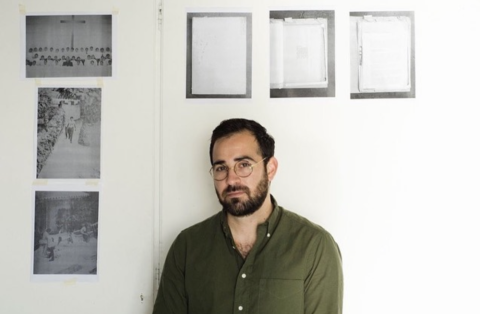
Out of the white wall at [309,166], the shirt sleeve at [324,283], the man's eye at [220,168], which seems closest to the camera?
the shirt sleeve at [324,283]

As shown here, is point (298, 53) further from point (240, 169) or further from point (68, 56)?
point (68, 56)

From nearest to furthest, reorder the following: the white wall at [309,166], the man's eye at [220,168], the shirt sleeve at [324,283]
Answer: the shirt sleeve at [324,283] → the man's eye at [220,168] → the white wall at [309,166]

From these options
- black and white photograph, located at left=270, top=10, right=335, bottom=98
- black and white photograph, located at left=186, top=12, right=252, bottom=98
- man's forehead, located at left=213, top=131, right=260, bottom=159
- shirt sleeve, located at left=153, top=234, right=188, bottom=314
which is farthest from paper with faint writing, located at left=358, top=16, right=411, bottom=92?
shirt sleeve, located at left=153, top=234, right=188, bottom=314

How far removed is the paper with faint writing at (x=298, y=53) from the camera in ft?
6.95

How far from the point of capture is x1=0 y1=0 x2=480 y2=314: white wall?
6.78 ft

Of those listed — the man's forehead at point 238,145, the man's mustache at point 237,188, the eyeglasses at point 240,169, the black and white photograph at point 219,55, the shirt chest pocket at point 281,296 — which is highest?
the black and white photograph at point 219,55

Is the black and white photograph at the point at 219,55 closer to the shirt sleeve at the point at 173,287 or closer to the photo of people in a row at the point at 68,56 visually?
the photo of people in a row at the point at 68,56

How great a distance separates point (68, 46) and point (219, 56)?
690 millimetres

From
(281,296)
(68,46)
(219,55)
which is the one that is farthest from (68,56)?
(281,296)

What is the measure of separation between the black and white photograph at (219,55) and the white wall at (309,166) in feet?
0.13

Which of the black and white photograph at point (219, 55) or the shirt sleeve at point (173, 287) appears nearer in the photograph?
the shirt sleeve at point (173, 287)

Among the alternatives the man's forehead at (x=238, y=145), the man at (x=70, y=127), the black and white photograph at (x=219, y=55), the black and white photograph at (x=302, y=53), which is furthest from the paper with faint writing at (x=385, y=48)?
the man at (x=70, y=127)

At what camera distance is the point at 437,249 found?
2.06 m

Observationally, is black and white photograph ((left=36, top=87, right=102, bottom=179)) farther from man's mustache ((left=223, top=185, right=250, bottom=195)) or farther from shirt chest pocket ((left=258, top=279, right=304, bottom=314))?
shirt chest pocket ((left=258, top=279, right=304, bottom=314))
